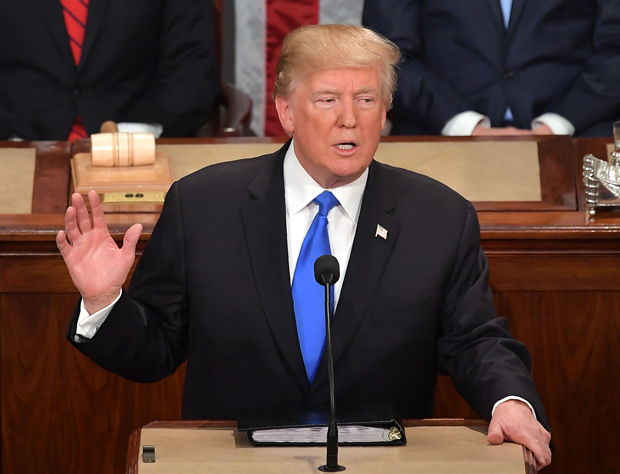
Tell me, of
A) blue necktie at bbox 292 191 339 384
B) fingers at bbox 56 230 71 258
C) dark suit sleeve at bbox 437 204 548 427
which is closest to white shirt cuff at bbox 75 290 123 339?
fingers at bbox 56 230 71 258

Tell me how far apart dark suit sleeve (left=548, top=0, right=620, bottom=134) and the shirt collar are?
5.13 ft

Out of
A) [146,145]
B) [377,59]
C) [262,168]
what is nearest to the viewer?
[377,59]

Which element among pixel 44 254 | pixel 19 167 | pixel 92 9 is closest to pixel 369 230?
pixel 44 254

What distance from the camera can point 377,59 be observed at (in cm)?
186

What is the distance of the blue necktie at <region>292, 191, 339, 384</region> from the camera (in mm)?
1892

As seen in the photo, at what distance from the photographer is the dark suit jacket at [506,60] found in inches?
132

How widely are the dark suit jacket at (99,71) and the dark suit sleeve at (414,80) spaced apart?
680 mm

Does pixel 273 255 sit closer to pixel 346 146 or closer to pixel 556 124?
pixel 346 146

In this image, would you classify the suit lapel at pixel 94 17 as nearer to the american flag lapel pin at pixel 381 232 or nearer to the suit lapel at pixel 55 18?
the suit lapel at pixel 55 18

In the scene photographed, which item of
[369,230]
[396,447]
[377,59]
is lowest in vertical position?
[396,447]

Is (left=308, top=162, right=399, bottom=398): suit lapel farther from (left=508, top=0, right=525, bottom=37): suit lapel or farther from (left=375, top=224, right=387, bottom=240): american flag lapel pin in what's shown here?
(left=508, top=0, right=525, bottom=37): suit lapel

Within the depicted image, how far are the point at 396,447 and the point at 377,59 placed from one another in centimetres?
74

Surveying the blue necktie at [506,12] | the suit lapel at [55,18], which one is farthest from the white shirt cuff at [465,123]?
the suit lapel at [55,18]

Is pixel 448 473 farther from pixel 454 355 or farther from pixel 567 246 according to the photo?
pixel 567 246
